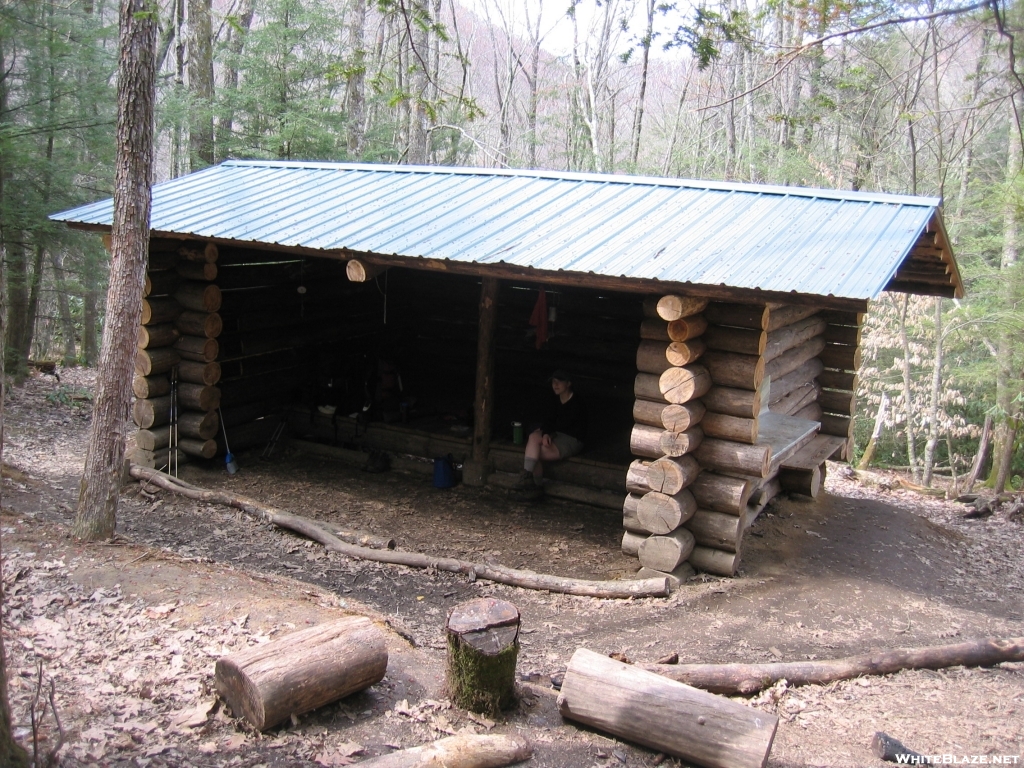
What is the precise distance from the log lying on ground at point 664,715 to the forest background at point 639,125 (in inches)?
147

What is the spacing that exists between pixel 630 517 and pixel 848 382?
4599 mm

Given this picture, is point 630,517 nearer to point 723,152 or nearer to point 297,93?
point 297,93

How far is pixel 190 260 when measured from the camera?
9.59 meters

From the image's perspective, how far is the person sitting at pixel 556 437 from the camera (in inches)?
367

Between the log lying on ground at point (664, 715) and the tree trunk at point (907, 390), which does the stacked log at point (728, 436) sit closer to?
the log lying on ground at point (664, 715)

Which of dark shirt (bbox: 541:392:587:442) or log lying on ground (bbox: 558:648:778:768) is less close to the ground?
dark shirt (bbox: 541:392:587:442)

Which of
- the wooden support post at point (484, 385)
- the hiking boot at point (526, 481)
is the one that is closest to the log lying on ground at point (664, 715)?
the hiking boot at point (526, 481)

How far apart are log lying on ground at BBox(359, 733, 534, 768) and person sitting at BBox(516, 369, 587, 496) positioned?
17.7 ft

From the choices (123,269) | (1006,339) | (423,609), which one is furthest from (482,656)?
(1006,339)

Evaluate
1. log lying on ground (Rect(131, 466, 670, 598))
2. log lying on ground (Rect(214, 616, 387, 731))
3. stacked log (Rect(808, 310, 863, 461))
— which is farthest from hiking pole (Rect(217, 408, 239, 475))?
stacked log (Rect(808, 310, 863, 461))

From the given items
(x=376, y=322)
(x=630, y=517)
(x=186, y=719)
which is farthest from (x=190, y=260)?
(x=186, y=719)

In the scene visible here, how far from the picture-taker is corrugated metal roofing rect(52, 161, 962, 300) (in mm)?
6504

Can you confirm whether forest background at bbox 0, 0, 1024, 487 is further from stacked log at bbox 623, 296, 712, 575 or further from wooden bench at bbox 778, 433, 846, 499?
wooden bench at bbox 778, 433, 846, 499

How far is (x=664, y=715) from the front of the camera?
162 inches
